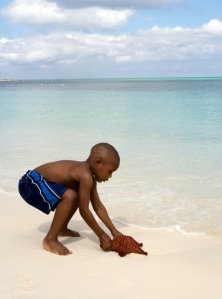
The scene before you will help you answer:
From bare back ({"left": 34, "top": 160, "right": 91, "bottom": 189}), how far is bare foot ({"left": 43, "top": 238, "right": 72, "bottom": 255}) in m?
0.44

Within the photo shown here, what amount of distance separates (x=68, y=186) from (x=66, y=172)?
11cm

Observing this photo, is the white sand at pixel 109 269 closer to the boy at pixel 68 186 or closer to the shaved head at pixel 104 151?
the boy at pixel 68 186

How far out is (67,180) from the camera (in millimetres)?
3402

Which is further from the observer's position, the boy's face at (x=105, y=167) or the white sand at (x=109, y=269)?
the boy's face at (x=105, y=167)

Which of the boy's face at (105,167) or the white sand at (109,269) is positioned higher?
the boy's face at (105,167)

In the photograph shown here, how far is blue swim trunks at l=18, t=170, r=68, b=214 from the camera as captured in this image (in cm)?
335

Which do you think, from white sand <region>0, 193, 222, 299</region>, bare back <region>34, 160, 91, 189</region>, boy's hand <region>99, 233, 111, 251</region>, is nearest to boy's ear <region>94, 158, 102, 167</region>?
bare back <region>34, 160, 91, 189</region>

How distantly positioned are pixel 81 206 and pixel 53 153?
16.2ft

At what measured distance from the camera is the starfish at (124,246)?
324 cm

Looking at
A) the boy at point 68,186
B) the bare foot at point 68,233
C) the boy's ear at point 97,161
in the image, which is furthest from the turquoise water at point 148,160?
the boy's ear at point 97,161

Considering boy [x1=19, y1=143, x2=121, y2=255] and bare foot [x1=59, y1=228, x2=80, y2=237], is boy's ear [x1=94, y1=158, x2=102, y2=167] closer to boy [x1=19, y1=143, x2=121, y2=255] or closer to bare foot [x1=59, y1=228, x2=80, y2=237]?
boy [x1=19, y1=143, x2=121, y2=255]

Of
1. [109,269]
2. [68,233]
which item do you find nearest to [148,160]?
[68,233]

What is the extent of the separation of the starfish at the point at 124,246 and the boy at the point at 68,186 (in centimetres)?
8

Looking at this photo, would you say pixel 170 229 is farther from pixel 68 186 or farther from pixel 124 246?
pixel 68 186
